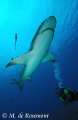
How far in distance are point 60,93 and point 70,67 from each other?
125 feet

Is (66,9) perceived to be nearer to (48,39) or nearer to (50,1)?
(50,1)

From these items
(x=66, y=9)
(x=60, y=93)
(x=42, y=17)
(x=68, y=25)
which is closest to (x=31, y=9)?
(x=42, y=17)

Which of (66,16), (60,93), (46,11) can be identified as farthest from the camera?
(66,16)

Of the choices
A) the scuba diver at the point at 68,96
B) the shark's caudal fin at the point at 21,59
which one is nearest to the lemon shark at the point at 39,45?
the shark's caudal fin at the point at 21,59

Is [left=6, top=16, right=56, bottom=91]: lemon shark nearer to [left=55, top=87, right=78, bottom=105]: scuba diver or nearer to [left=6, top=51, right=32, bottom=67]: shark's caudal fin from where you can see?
[left=6, top=51, right=32, bottom=67]: shark's caudal fin

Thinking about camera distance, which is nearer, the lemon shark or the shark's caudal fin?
the lemon shark

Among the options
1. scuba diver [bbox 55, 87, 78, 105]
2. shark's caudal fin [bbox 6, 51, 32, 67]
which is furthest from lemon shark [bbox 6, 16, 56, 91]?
scuba diver [bbox 55, 87, 78, 105]

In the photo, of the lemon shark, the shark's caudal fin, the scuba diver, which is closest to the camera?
the lemon shark

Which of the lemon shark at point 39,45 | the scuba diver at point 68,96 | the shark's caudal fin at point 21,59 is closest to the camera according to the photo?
the lemon shark at point 39,45

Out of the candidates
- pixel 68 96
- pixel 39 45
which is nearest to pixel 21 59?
pixel 39 45

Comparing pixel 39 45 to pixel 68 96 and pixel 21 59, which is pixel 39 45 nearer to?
pixel 21 59

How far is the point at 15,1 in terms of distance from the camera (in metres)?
12.5

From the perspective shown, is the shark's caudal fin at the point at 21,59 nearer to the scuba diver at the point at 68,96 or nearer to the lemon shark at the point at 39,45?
the lemon shark at the point at 39,45

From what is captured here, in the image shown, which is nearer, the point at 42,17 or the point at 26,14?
the point at 26,14
